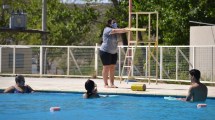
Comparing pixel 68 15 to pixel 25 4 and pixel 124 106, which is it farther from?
pixel 124 106

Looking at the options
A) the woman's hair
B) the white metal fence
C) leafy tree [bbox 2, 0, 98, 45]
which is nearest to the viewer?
the woman's hair

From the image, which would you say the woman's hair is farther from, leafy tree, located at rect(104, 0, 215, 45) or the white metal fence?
leafy tree, located at rect(104, 0, 215, 45)

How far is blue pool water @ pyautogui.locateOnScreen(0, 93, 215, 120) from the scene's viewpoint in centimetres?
1088

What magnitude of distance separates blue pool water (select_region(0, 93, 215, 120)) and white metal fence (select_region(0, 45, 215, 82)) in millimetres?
5079

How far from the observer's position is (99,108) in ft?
41.2

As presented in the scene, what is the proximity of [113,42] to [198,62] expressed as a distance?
4.05 metres

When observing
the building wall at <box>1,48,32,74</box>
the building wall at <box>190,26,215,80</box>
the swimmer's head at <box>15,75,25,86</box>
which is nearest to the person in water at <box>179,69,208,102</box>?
the swimmer's head at <box>15,75,25,86</box>

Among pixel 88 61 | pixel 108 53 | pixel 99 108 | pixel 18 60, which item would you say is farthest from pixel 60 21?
pixel 99 108

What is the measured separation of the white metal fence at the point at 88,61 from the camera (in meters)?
19.9

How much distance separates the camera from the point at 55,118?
10.5 m

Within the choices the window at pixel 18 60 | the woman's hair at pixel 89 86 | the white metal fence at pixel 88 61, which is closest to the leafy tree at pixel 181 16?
the white metal fence at pixel 88 61

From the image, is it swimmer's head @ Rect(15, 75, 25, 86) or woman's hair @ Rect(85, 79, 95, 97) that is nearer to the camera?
woman's hair @ Rect(85, 79, 95, 97)

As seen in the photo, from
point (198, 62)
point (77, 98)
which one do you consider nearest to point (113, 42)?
point (77, 98)

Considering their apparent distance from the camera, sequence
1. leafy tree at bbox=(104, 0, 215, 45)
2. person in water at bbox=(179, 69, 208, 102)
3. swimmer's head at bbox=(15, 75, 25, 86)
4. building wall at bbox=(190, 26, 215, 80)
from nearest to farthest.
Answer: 1. person in water at bbox=(179, 69, 208, 102)
2. swimmer's head at bbox=(15, 75, 25, 86)
3. building wall at bbox=(190, 26, 215, 80)
4. leafy tree at bbox=(104, 0, 215, 45)
